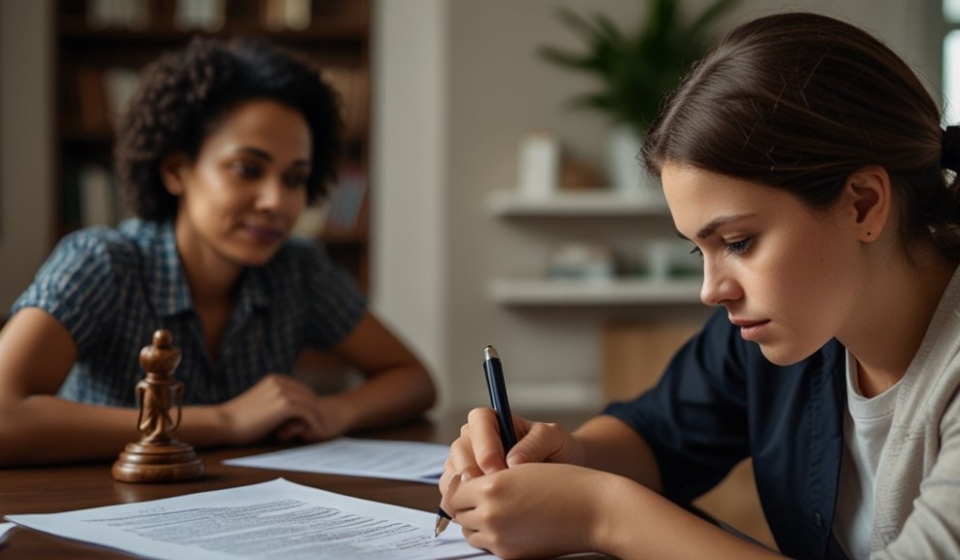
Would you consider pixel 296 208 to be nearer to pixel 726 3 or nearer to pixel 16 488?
pixel 16 488

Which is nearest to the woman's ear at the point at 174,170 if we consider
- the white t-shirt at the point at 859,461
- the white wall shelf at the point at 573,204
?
the white t-shirt at the point at 859,461

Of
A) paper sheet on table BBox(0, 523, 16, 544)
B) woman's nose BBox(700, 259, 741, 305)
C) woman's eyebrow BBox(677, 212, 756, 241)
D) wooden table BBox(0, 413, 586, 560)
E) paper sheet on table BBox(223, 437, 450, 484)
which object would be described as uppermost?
Answer: woman's eyebrow BBox(677, 212, 756, 241)

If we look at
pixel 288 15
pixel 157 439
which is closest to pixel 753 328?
pixel 157 439

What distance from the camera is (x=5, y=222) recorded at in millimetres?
3879

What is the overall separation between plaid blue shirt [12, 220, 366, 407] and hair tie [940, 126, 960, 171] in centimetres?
114

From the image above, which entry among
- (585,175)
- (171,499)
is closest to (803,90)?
(171,499)

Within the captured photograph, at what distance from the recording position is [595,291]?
12.7ft

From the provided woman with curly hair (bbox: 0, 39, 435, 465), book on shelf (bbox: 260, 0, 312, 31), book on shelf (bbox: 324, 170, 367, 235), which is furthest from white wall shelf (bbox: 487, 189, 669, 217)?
woman with curly hair (bbox: 0, 39, 435, 465)

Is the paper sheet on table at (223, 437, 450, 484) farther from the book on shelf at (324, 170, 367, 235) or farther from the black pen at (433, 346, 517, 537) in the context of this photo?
the book on shelf at (324, 170, 367, 235)

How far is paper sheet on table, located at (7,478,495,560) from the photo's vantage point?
845 millimetres

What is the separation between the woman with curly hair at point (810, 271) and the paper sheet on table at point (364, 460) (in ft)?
0.59

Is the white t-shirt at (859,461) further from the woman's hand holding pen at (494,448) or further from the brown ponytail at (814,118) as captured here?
the woman's hand holding pen at (494,448)

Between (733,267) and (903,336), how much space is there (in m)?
0.19

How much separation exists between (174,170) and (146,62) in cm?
241
